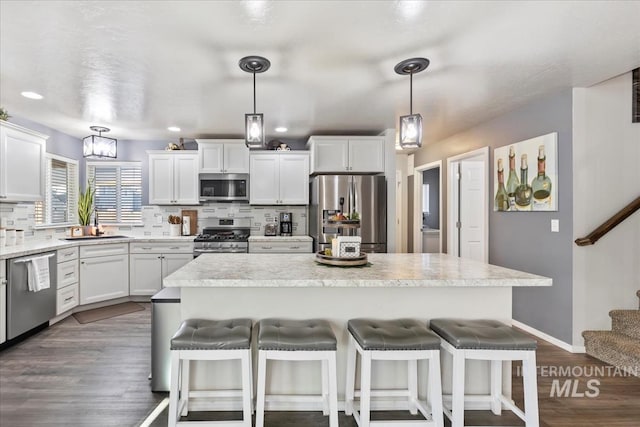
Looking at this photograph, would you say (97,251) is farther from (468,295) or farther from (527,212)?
(527,212)

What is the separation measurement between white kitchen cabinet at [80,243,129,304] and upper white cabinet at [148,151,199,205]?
34.6 inches

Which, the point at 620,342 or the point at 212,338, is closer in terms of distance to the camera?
the point at 212,338

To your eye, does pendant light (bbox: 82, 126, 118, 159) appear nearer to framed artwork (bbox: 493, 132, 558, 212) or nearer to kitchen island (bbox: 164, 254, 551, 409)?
kitchen island (bbox: 164, 254, 551, 409)

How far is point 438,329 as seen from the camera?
1.97 m

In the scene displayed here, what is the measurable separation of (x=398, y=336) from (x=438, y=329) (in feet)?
1.07

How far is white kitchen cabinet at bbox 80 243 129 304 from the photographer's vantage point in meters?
4.25

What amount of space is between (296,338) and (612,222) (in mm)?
2918

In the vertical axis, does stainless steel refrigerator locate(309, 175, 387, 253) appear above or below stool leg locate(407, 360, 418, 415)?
above

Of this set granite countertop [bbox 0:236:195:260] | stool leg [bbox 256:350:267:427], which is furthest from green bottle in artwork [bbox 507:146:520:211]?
granite countertop [bbox 0:236:195:260]

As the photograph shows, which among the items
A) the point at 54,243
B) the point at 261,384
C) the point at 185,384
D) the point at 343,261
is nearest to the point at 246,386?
the point at 261,384

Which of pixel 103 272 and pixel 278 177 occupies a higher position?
pixel 278 177

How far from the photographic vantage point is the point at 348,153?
15.2 feet

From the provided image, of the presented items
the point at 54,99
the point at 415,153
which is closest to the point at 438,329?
the point at 54,99

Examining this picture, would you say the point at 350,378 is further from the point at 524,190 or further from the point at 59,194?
the point at 59,194
